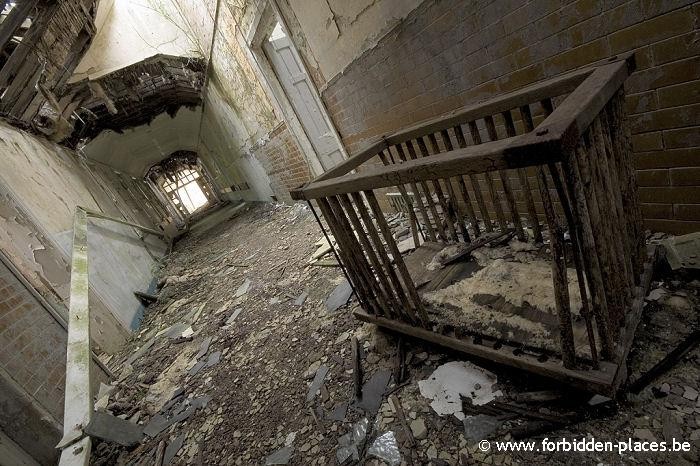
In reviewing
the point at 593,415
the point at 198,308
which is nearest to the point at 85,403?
the point at 198,308

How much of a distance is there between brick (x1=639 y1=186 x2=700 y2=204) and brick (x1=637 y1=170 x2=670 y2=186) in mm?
31

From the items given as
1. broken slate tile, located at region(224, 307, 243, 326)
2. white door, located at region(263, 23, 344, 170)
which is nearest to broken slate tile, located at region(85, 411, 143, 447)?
broken slate tile, located at region(224, 307, 243, 326)

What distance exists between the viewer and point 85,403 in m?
2.03

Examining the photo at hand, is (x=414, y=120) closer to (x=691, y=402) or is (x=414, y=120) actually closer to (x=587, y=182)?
(x=587, y=182)

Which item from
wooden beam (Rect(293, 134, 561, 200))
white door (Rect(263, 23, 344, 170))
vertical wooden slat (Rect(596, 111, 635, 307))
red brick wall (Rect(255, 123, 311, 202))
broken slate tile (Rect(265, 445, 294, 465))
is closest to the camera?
wooden beam (Rect(293, 134, 561, 200))

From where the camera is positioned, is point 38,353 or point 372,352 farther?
point 38,353

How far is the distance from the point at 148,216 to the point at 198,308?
26.3 ft

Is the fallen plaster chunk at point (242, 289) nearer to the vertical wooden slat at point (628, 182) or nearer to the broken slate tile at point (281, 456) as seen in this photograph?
the broken slate tile at point (281, 456)

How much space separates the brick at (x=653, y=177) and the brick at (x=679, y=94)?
0.37 meters

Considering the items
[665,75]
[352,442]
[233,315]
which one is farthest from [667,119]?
[233,315]

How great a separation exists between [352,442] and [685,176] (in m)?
2.24

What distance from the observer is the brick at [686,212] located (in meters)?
1.72

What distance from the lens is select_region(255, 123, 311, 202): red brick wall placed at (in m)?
5.92

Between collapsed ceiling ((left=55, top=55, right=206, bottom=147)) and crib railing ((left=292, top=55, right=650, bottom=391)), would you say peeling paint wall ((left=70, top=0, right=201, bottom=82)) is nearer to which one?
collapsed ceiling ((left=55, top=55, right=206, bottom=147))
